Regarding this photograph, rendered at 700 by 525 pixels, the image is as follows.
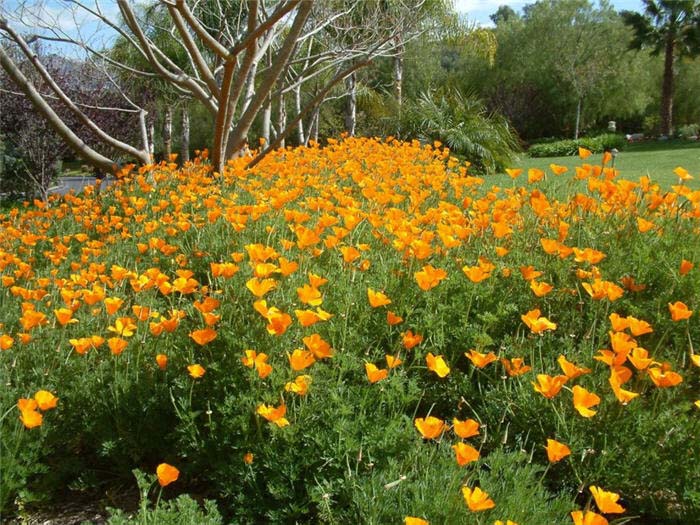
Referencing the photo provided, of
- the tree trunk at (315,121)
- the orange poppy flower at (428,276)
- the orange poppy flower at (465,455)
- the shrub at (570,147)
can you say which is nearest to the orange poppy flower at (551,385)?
the orange poppy flower at (465,455)

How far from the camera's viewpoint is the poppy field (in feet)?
5.95

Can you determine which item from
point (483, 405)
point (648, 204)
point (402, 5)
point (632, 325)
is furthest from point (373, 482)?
point (402, 5)

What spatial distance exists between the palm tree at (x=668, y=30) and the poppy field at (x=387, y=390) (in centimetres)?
3152

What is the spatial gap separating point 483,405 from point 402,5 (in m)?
6.68

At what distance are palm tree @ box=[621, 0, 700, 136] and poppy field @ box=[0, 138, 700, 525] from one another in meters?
31.5

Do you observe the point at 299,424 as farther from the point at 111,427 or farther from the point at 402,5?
the point at 402,5

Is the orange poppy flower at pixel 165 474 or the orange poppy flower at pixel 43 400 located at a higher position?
the orange poppy flower at pixel 43 400

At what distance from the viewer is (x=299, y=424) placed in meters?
1.95

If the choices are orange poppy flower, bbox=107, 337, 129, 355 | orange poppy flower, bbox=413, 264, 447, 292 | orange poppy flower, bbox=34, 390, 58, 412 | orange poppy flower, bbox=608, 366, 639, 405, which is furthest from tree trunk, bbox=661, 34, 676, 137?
orange poppy flower, bbox=34, 390, 58, 412

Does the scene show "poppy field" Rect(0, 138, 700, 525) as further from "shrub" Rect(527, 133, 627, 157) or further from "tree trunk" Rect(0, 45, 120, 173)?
"shrub" Rect(527, 133, 627, 157)

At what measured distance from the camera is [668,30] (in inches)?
1227

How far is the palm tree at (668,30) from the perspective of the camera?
100ft

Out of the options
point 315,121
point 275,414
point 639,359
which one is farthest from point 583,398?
point 315,121

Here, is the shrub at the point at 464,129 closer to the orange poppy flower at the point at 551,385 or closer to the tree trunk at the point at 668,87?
the orange poppy flower at the point at 551,385
